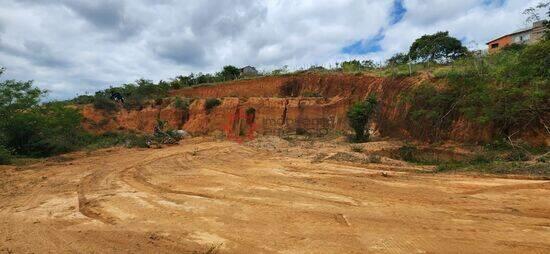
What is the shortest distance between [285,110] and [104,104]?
1538 centimetres

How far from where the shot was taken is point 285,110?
26.6 metres

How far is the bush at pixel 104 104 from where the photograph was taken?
32.3 meters

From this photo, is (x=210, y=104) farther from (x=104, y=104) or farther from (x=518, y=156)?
(x=518, y=156)

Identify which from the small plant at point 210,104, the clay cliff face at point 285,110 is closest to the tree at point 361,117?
the clay cliff face at point 285,110

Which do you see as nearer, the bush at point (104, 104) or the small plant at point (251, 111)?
the small plant at point (251, 111)

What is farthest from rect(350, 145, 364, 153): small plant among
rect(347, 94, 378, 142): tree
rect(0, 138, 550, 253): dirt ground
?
rect(0, 138, 550, 253): dirt ground

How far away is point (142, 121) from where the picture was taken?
31625 millimetres

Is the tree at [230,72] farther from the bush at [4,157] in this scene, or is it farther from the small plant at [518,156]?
the small plant at [518,156]

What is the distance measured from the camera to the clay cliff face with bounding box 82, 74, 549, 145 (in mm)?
20766

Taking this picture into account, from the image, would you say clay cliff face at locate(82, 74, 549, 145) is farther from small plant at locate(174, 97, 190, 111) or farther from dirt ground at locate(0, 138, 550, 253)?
dirt ground at locate(0, 138, 550, 253)

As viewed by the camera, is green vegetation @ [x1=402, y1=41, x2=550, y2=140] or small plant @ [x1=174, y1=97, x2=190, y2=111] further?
small plant @ [x1=174, y1=97, x2=190, y2=111]

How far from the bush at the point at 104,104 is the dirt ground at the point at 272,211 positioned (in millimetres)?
20851

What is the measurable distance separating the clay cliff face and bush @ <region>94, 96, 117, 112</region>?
66 cm

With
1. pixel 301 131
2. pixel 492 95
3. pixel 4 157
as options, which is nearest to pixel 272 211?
pixel 492 95
